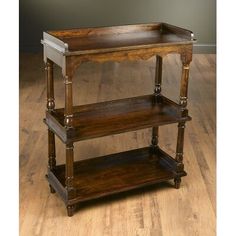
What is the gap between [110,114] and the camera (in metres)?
2.69

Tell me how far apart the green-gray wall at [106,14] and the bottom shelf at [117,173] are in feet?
11.7

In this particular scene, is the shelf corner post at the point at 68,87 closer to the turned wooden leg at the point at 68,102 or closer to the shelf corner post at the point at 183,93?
the turned wooden leg at the point at 68,102

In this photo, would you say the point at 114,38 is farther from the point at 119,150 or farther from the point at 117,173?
the point at 119,150

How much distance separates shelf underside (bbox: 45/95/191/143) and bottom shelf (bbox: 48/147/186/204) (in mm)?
329

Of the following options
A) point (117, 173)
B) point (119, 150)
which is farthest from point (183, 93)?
point (119, 150)

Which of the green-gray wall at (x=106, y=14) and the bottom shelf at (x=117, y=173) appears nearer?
the bottom shelf at (x=117, y=173)

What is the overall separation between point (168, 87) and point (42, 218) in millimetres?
2772

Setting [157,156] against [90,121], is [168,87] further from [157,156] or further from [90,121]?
[90,121]

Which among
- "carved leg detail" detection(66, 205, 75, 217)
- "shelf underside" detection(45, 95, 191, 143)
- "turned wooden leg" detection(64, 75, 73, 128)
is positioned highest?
"turned wooden leg" detection(64, 75, 73, 128)

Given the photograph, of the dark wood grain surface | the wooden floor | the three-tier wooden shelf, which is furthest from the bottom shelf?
the dark wood grain surface

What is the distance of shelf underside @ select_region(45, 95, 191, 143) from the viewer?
8.04 ft

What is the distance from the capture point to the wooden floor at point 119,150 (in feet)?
7.94

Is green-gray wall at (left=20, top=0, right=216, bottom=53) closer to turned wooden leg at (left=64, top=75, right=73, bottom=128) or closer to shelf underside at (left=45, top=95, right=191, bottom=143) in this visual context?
shelf underside at (left=45, top=95, right=191, bottom=143)

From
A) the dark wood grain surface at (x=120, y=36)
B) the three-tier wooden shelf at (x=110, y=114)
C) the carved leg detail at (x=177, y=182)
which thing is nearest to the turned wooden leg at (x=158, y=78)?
the three-tier wooden shelf at (x=110, y=114)
